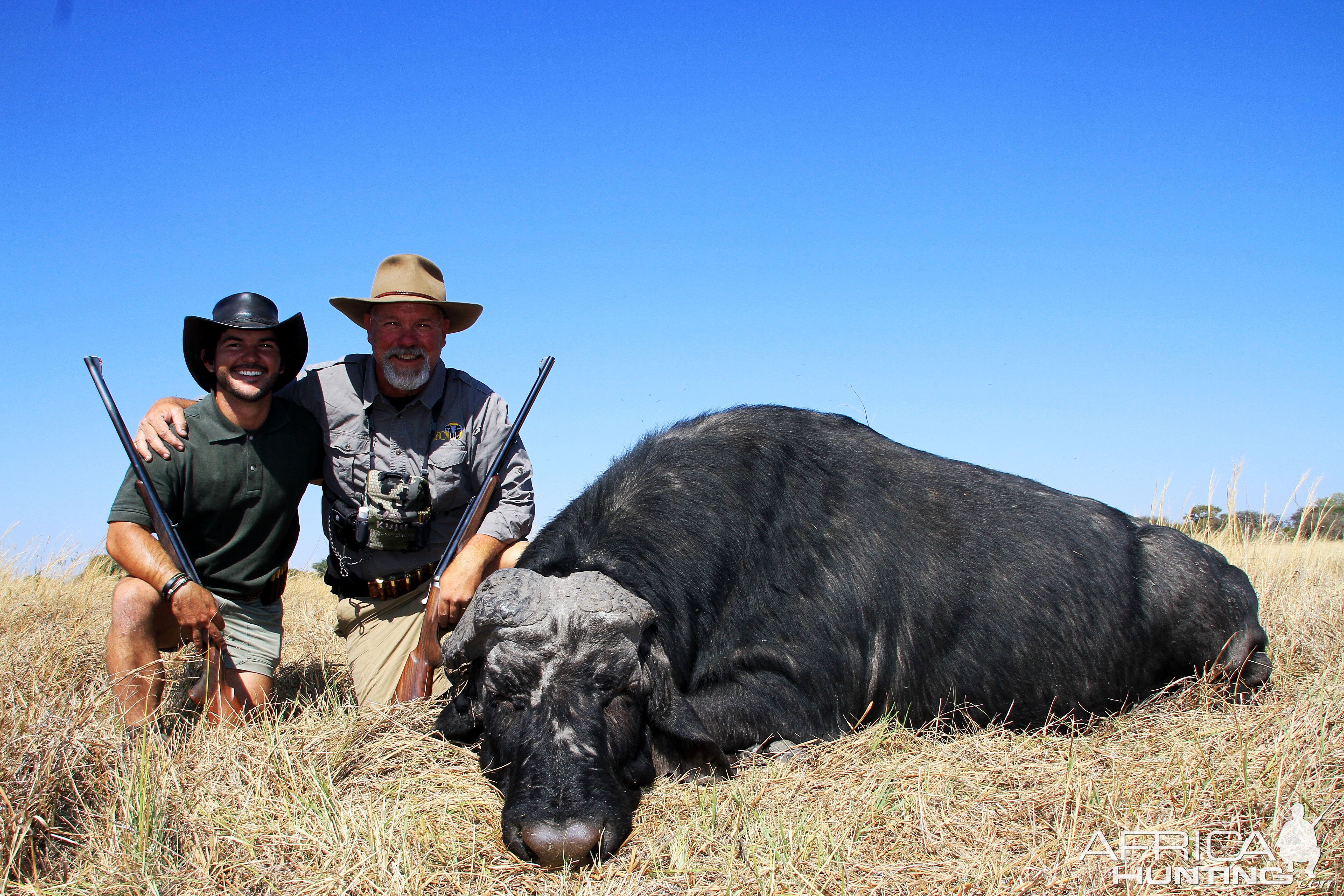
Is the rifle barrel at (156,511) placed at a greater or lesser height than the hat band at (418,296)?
lesser

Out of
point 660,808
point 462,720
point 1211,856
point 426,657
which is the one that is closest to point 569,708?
point 660,808

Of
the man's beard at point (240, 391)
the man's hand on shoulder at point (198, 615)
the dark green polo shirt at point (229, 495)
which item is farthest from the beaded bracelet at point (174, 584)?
the man's beard at point (240, 391)

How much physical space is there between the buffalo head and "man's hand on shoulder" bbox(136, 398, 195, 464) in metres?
2.10

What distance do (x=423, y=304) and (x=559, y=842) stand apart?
378 cm

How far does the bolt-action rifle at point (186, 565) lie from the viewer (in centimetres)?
450

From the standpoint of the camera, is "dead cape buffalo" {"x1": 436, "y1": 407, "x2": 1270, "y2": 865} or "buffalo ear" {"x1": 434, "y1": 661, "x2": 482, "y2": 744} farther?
"buffalo ear" {"x1": 434, "y1": 661, "x2": 482, "y2": 744}

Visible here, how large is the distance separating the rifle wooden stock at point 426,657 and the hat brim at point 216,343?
154 centimetres

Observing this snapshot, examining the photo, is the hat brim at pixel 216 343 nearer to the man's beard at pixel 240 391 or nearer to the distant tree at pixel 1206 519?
the man's beard at pixel 240 391

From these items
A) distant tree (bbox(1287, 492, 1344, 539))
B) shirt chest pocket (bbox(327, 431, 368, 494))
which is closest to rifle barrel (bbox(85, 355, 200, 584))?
shirt chest pocket (bbox(327, 431, 368, 494))

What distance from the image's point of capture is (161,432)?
4832mm

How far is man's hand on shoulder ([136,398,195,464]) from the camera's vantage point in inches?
188

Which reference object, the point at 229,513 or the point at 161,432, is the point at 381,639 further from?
the point at 161,432

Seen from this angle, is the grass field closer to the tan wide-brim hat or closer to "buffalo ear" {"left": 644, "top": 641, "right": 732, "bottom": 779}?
"buffalo ear" {"left": 644, "top": 641, "right": 732, "bottom": 779}

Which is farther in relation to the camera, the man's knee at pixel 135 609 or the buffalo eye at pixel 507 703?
the man's knee at pixel 135 609
